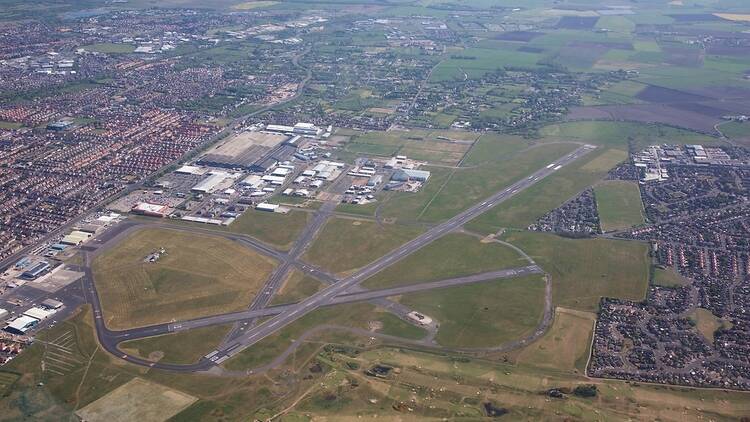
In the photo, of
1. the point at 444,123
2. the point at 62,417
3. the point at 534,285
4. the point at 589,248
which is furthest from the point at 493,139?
the point at 62,417

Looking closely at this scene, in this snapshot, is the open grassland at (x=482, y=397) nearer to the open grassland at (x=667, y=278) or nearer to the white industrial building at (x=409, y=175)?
the open grassland at (x=667, y=278)

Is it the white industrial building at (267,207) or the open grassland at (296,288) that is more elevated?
the white industrial building at (267,207)

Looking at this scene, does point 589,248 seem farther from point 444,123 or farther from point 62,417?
point 62,417

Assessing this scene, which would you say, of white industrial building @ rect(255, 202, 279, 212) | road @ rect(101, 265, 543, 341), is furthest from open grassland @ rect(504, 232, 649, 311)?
white industrial building @ rect(255, 202, 279, 212)

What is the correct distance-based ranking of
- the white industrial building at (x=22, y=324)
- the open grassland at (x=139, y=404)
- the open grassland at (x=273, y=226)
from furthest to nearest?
the open grassland at (x=273, y=226)
the white industrial building at (x=22, y=324)
the open grassland at (x=139, y=404)

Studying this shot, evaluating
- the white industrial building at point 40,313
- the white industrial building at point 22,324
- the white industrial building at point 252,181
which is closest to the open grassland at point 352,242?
the white industrial building at point 252,181

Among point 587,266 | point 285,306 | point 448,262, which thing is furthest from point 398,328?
point 587,266

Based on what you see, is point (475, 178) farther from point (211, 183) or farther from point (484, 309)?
point (211, 183)
